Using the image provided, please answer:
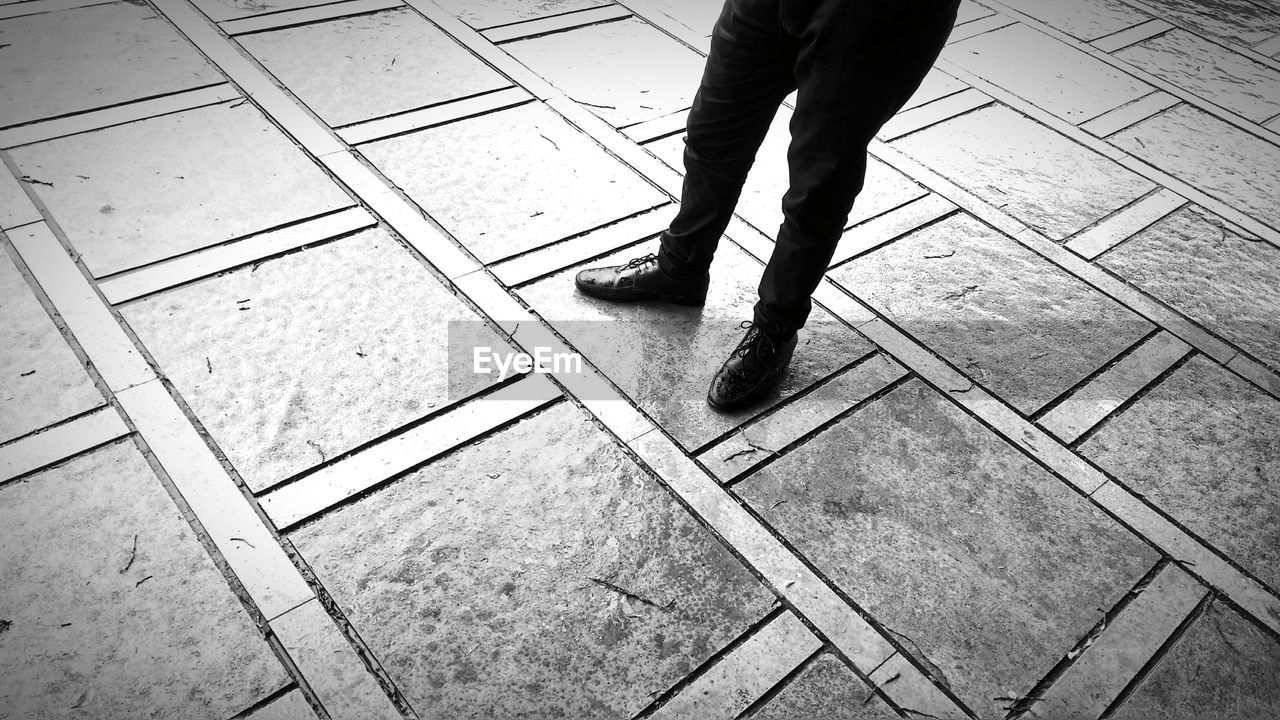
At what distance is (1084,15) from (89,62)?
4.12m

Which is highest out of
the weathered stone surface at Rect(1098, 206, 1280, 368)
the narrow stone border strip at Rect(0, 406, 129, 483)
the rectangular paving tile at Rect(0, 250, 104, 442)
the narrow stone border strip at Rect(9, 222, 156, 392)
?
the weathered stone surface at Rect(1098, 206, 1280, 368)

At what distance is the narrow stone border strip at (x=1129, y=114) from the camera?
10.2 feet

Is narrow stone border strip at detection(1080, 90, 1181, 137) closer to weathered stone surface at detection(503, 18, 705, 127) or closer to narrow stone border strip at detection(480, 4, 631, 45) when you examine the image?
weathered stone surface at detection(503, 18, 705, 127)

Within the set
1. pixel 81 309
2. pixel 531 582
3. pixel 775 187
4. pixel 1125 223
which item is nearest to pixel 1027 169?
pixel 1125 223

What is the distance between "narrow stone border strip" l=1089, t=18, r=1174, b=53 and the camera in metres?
3.68

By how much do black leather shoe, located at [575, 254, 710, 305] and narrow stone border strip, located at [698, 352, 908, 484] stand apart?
1.28ft

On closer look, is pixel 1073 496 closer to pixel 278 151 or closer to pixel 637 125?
pixel 637 125

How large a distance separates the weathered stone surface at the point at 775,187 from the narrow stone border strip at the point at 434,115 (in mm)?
546

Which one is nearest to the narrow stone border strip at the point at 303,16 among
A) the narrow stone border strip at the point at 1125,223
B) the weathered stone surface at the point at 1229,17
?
the narrow stone border strip at the point at 1125,223

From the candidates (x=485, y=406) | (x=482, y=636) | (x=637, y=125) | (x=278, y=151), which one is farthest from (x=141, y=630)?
(x=637, y=125)

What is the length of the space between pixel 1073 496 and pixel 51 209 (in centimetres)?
262

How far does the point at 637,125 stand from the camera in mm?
2844

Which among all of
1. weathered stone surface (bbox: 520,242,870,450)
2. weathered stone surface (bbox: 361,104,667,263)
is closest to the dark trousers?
weathered stone surface (bbox: 520,242,870,450)

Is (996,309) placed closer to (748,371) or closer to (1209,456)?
(1209,456)
